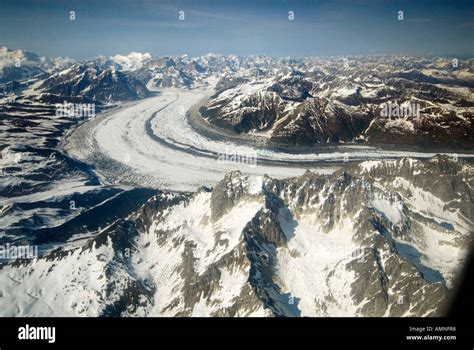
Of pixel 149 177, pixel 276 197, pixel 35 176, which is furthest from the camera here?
pixel 149 177

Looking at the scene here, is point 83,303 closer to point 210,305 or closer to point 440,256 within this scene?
point 210,305

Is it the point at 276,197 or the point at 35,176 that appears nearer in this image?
the point at 276,197

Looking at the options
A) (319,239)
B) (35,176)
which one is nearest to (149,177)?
(35,176)
